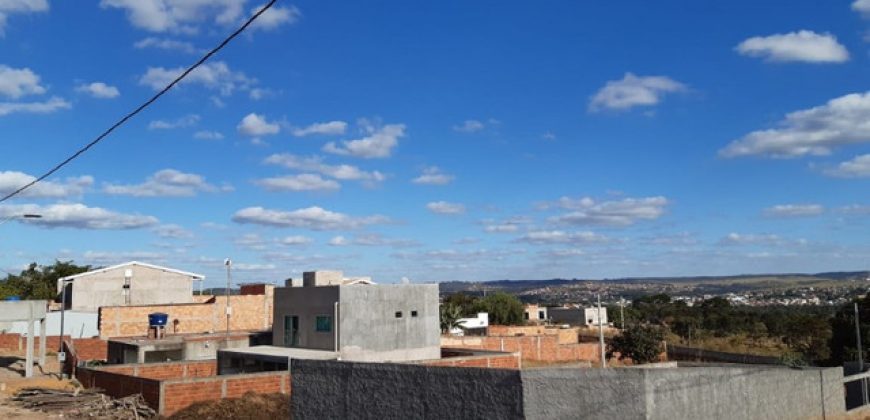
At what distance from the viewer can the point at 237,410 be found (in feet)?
75.6

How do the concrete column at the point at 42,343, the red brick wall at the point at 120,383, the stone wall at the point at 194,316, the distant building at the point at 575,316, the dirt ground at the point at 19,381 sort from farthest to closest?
1. the distant building at the point at 575,316
2. the stone wall at the point at 194,316
3. the concrete column at the point at 42,343
4. the dirt ground at the point at 19,381
5. the red brick wall at the point at 120,383

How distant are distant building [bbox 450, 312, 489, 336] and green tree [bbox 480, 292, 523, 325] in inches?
323

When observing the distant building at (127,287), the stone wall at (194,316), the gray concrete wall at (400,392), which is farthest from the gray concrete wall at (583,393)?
the distant building at (127,287)

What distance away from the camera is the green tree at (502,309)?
311 ft

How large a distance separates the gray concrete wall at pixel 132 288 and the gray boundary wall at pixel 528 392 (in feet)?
191

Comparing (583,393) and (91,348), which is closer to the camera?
(583,393)

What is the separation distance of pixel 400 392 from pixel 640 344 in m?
43.2

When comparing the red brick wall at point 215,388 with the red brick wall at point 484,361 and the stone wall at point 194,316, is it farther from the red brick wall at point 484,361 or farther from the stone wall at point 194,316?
the stone wall at point 194,316

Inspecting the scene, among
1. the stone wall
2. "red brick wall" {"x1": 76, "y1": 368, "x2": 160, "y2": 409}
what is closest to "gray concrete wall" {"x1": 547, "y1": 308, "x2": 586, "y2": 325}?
→ the stone wall

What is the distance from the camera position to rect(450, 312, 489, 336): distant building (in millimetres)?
67506

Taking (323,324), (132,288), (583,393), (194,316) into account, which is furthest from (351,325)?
(132,288)

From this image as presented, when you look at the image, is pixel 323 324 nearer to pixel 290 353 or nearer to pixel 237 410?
pixel 290 353

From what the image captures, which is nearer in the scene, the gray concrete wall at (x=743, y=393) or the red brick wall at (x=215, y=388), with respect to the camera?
the gray concrete wall at (x=743, y=393)

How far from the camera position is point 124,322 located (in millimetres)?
53312
